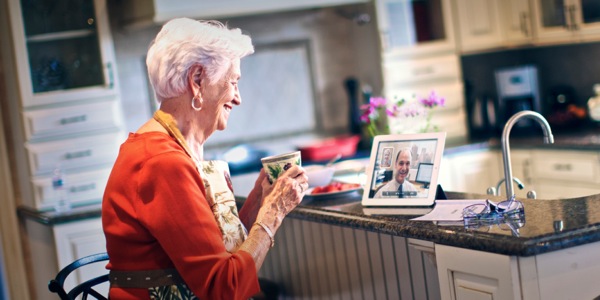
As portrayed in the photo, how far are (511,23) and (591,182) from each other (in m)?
1.37

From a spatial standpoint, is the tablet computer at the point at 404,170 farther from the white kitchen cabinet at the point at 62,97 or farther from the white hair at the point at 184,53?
the white kitchen cabinet at the point at 62,97

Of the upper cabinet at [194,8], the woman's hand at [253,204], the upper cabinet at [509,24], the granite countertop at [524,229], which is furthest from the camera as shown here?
the upper cabinet at [509,24]

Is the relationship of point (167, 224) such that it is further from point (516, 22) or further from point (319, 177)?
point (516, 22)

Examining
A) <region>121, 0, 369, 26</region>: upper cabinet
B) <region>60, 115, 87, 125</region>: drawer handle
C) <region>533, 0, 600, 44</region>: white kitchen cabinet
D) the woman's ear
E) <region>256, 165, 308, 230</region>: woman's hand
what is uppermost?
<region>121, 0, 369, 26</region>: upper cabinet

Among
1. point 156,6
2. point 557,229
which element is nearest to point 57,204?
point 156,6

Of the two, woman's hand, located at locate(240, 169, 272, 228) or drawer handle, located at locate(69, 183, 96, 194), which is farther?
drawer handle, located at locate(69, 183, 96, 194)

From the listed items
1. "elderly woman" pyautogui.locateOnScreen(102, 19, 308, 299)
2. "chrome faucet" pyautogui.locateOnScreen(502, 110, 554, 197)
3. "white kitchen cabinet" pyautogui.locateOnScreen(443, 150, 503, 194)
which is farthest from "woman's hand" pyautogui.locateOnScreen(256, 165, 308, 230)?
"white kitchen cabinet" pyautogui.locateOnScreen(443, 150, 503, 194)

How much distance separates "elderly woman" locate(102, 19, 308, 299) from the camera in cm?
177

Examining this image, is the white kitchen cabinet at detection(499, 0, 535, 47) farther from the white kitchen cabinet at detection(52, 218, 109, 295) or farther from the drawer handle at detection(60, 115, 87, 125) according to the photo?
the white kitchen cabinet at detection(52, 218, 109, 295)

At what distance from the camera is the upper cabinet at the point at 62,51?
13.6 feet

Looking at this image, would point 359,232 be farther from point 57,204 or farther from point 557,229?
point 57,204

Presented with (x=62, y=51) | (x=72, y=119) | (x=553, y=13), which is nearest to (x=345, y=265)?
(x=72, y=119)

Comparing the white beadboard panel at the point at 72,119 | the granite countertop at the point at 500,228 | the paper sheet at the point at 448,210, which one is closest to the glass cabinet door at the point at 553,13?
the granite countertop at the point at 500,228

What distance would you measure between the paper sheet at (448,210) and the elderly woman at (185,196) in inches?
14.3
